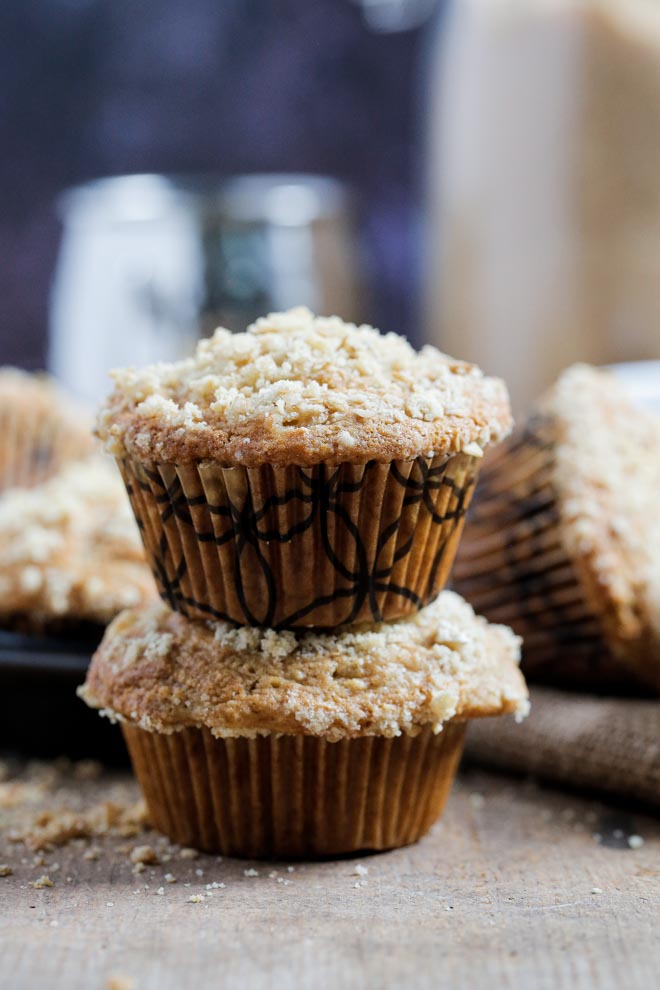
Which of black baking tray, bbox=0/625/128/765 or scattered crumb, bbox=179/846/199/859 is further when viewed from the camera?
black baking tray, bbox=0/625/128/765

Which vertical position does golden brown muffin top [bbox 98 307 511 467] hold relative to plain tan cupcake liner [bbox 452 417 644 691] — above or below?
above

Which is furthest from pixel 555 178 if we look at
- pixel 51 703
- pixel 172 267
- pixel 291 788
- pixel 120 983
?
pixel 120 983

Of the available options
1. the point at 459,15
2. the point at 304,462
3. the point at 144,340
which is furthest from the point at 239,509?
the point at 459,15

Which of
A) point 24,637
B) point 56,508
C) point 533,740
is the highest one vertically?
point 56,508

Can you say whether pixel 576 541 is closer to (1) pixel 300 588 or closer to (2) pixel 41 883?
(1) pixel 300 588

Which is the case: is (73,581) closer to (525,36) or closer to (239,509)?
(239,509)

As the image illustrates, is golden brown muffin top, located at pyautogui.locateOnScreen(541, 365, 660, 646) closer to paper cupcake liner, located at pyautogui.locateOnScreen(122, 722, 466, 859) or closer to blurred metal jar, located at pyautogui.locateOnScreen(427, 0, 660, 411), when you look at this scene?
paper cupcake liner, located at pyautogui.locateOnScreen(122, 722, 466, 859)

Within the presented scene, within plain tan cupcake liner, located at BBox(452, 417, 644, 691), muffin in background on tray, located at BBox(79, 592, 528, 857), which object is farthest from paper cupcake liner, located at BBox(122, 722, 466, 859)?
plain tan cupcake liner, located at BBox(452, 417, 644, 691)

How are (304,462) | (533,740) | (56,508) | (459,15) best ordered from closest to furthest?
(304,462) < (533,740) < (56,508) < (459,15)
